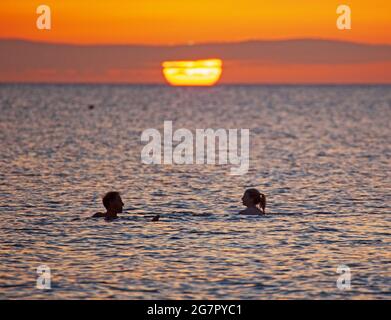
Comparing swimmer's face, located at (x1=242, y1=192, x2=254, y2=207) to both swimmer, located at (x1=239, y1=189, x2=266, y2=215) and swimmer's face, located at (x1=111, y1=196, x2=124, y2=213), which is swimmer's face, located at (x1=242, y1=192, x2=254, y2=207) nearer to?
swimmer, located at (x1=239, y1=189, x2=266, y2=215)

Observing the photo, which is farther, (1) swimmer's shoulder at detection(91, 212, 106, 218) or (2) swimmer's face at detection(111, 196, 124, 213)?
(1) swimmer's shoulder at detection(91, 212, 106, 218)

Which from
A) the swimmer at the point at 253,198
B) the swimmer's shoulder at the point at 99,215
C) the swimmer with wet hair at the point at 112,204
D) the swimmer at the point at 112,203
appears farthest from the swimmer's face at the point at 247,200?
the swimmer's shoulder at the point at 99,215

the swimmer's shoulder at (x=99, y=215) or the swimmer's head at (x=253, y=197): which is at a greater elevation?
the swimmer's head at (x=253, y=197)

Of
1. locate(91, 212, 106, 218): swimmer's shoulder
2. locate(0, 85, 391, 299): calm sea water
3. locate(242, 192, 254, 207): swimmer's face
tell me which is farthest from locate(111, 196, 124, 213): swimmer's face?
locate(242, 192, 254, 207): swimmer's face

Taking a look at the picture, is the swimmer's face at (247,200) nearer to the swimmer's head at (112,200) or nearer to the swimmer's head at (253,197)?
the swimmer's head at (253,197)

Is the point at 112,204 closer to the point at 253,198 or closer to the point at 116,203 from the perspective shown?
the point at 116,203

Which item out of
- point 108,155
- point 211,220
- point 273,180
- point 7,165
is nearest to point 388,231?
point 211,220

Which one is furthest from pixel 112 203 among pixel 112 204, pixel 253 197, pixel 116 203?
pixel 253 197

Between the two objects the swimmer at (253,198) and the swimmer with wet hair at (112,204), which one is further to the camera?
the swimmer at (253,198)

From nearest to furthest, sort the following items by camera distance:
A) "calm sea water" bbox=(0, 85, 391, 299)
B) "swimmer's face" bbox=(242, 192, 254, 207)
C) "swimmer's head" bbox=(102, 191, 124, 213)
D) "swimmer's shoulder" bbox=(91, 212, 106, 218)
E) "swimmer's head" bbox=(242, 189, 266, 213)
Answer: "calm sea water" bbox=(0, 85, 391, 299)
"swimmer's head" bbox=(102, 191, 124, 213)
"swimmer's head" bbox=(242, 189, 266, 213)
"swimmer's face" bbox=(242, 192, 254, 207)
"swimmer's shoulder" bbox=(91, 212, 106, 218)

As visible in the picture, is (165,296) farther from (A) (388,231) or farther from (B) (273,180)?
(B) (273,180)

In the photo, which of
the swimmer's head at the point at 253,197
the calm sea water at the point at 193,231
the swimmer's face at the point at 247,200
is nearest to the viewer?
the calm sea water at the point at 193,231

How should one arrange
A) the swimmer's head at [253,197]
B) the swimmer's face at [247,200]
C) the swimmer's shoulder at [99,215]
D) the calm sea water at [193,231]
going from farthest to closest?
the swimmer's shoulder at [99,215], the swimmer's face at [247,200], the swimmer's head at [253,197], the calm sea water at [193,231]

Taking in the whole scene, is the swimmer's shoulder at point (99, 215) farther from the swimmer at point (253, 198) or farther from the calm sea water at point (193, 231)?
the swimmer at point (253, 198)
